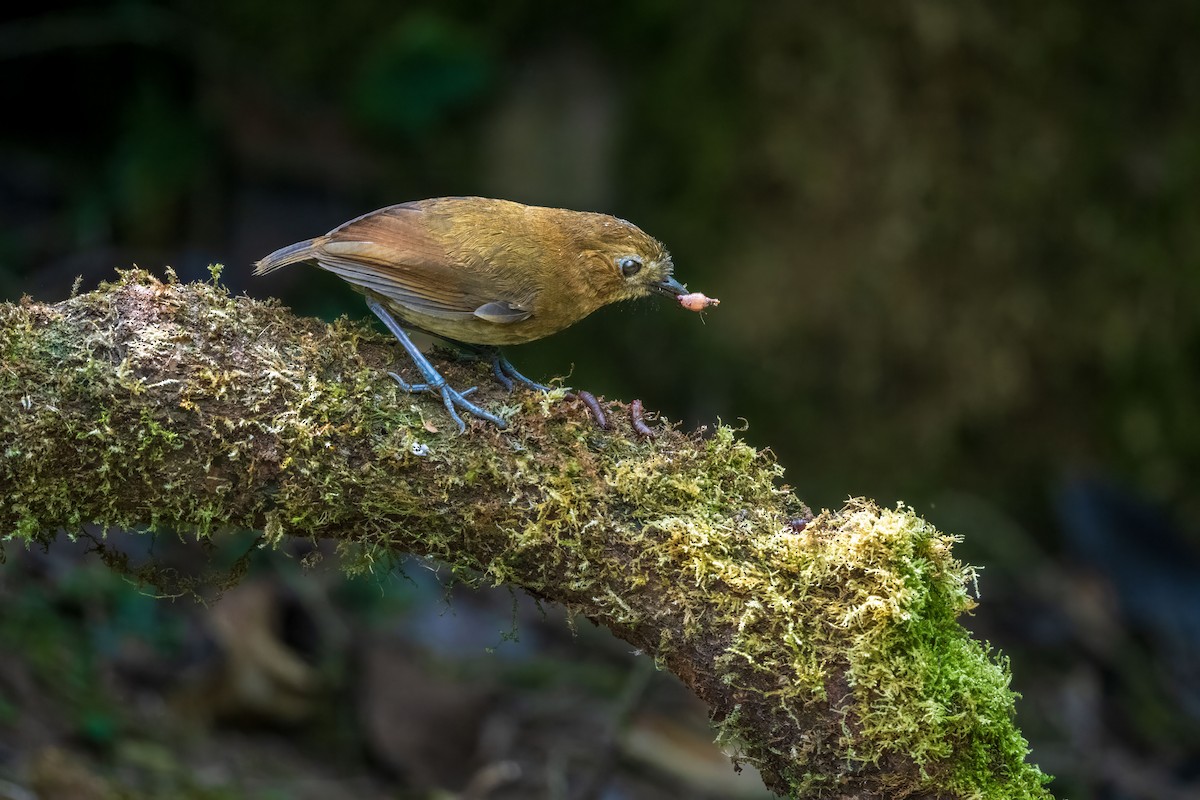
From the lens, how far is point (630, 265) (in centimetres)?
331

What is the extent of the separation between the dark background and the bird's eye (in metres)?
2.99

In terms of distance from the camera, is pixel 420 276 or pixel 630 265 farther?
pixel 630 265

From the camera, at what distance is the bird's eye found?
10.8ft

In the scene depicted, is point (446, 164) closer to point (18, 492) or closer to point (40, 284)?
point (40, 284)

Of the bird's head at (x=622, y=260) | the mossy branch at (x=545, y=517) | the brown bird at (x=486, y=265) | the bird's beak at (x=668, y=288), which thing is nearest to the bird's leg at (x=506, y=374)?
the brown bird at (x=486, y=265)

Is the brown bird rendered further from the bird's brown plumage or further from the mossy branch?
the mossy branch

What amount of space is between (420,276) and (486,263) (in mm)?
176

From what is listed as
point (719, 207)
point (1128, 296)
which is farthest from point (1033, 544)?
point (719, 207)

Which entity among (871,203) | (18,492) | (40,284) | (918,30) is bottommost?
(18,492)

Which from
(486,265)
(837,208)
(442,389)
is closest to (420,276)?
(486,265)

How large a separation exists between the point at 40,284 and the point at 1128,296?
552cm

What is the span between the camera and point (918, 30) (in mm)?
6023

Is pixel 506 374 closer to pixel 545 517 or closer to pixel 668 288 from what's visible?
pixel 668 288

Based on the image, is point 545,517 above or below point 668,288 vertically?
below
